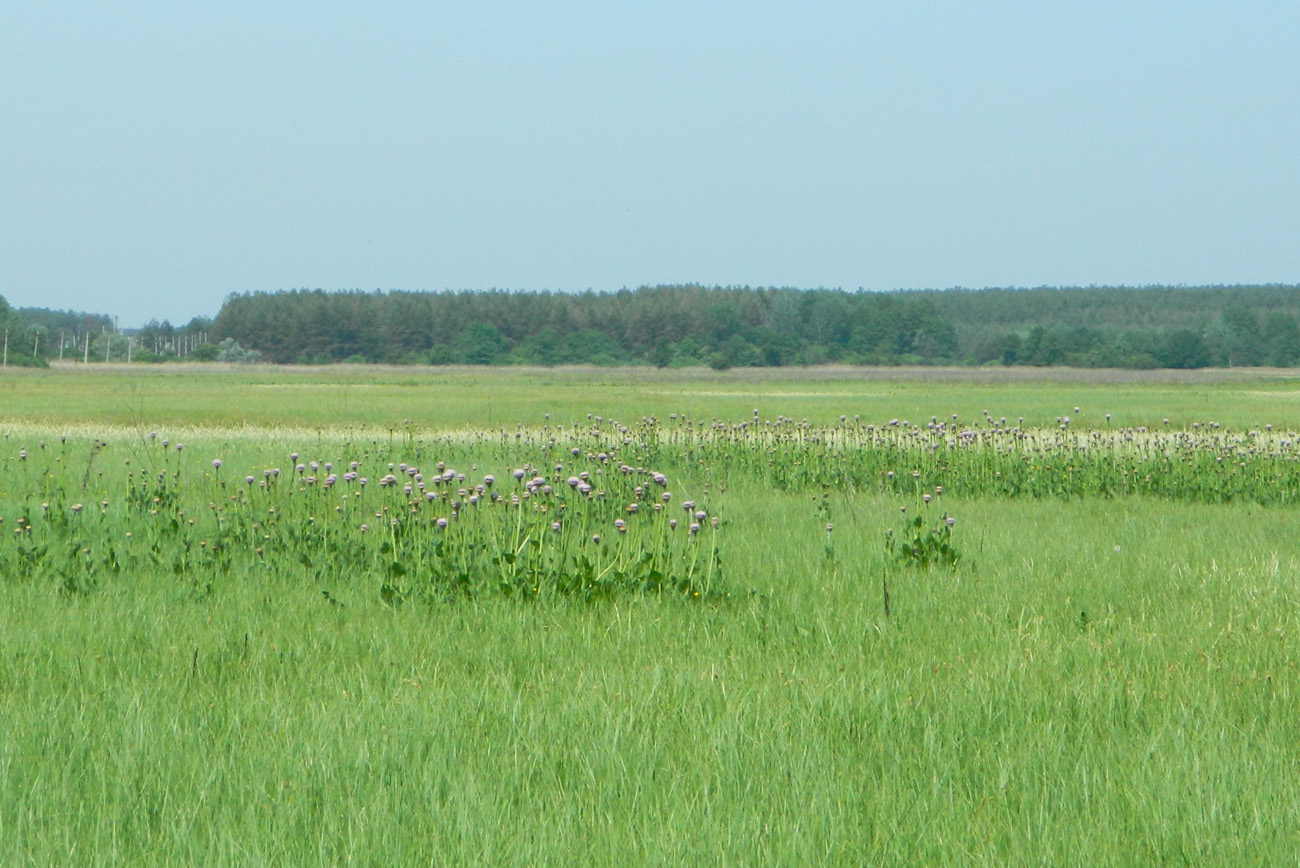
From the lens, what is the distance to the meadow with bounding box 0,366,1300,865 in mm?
3512

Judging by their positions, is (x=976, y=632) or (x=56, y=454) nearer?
(x=976, y=632)

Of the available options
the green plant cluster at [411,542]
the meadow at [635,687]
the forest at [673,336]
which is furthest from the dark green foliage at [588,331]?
the meadow at [635,687]

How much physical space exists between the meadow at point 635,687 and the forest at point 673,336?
10662cm

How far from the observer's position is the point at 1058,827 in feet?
11.6

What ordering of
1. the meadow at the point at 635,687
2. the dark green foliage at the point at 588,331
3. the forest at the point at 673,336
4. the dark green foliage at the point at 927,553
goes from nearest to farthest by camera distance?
1. the meadow at the point at 635,687
2. the dark green foliage at the point at 927,553
3. the forest at the point at 673,336
4. the dark green foliage at the point at 588,331

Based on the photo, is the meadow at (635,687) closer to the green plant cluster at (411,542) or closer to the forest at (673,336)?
the green plant cluster at (411,542)

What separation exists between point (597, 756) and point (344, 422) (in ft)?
90.5

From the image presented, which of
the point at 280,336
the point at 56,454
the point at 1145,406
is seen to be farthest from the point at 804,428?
the point at 280,336

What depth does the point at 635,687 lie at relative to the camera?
498cm

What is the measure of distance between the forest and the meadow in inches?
4198

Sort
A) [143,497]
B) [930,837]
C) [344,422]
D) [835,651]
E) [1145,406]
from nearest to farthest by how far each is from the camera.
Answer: [930,837], [835,651], [143,497], [344,422], [1145,406]

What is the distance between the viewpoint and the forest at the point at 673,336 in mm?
121312

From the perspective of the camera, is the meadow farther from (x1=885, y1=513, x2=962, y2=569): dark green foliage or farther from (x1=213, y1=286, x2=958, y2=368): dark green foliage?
(x1=213, y1=286, x2=958, y2=368): dark green foliage

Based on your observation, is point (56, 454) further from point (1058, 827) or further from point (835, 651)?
Result: point (1058, 827)
